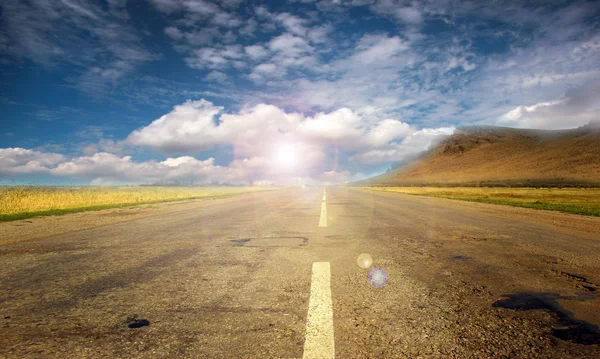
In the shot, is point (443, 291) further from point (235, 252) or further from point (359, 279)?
point (235, 252)

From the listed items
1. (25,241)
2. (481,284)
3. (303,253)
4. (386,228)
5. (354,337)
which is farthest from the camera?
(386,228)

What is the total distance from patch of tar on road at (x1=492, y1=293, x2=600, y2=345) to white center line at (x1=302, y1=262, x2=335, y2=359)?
1562 millimetres

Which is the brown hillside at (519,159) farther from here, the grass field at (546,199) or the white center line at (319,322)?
the white center line at (319,322)

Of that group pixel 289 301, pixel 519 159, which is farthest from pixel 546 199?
pixel 519 159

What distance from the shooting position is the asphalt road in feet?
6.51

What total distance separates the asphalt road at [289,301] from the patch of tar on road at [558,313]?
0.01 m

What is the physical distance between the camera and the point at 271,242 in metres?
5.66

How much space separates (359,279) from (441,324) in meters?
1.19

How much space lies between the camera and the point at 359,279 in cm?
340

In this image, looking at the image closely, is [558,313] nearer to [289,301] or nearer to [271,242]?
[289,301]

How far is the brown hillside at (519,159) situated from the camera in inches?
3986

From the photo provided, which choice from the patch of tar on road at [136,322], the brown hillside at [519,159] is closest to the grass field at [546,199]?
the patch of tar on road at [136,322]

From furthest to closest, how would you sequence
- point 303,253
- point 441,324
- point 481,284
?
point 303,253
point 481,284
point 441,324

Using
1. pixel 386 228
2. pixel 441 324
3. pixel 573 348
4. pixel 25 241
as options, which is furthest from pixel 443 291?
pixel 25 241
